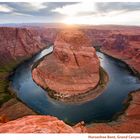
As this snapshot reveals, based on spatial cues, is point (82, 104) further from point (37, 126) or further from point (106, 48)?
point (106, 48)

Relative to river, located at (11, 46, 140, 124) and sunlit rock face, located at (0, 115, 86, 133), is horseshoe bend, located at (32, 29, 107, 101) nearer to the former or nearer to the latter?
river, located at (11, 46, 140, 124)

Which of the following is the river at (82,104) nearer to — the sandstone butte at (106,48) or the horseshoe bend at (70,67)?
the sandstone butte at (106,48)

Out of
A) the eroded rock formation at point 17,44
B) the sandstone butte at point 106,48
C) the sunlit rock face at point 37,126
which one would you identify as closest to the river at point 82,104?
the sandstone butte at point 106,48

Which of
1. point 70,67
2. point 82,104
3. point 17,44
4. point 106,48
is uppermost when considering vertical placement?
point 17,44

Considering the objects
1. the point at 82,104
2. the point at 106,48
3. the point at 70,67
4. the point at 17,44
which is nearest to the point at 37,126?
the point at 82,104

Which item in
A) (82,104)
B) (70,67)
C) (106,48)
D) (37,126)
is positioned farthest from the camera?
(106,48)

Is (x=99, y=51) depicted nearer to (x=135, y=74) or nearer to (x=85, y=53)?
(x=135, y=74)

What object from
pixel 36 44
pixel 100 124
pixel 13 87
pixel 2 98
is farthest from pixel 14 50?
pixel 100 124

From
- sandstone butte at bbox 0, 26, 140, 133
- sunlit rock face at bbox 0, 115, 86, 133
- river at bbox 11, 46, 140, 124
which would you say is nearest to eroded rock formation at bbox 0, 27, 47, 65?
sandstone butte at bbox 0, 26, 140, 133
